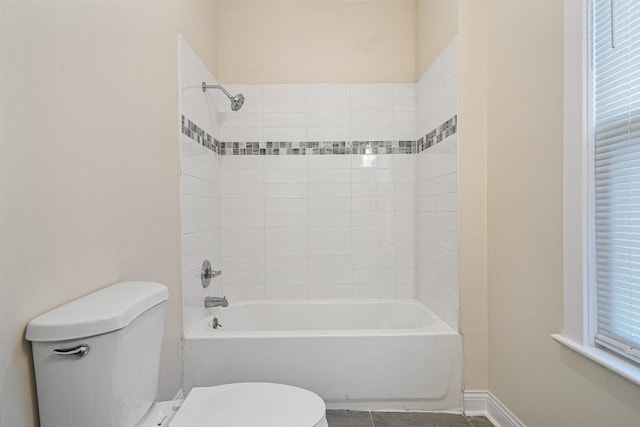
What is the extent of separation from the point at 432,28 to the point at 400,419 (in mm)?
2283

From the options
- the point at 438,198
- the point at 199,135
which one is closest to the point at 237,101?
the point at 199,135

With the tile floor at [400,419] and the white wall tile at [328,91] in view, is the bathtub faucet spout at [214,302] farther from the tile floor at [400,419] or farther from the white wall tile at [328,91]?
the white wall tile at [328,91]

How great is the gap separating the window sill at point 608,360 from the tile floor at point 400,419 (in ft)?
2.65

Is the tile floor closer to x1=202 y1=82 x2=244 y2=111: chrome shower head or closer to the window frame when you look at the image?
the window frame

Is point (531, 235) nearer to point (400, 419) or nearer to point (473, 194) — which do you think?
point (473, 194)

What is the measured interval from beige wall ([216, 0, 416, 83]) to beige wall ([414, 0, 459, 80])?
10 centimetres

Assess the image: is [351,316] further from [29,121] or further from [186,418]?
[29,121]

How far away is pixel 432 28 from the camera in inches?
92.5

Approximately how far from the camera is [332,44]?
8.85 ft

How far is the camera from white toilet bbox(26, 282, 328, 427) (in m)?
0.91

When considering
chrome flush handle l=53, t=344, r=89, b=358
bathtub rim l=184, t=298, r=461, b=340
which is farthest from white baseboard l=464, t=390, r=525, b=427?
chrome flush handle l=53, t=344, r=89, b=358

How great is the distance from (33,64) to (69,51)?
17 centimetres

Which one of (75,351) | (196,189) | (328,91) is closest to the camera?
(75,351)

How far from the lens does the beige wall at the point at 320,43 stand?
106 inches
